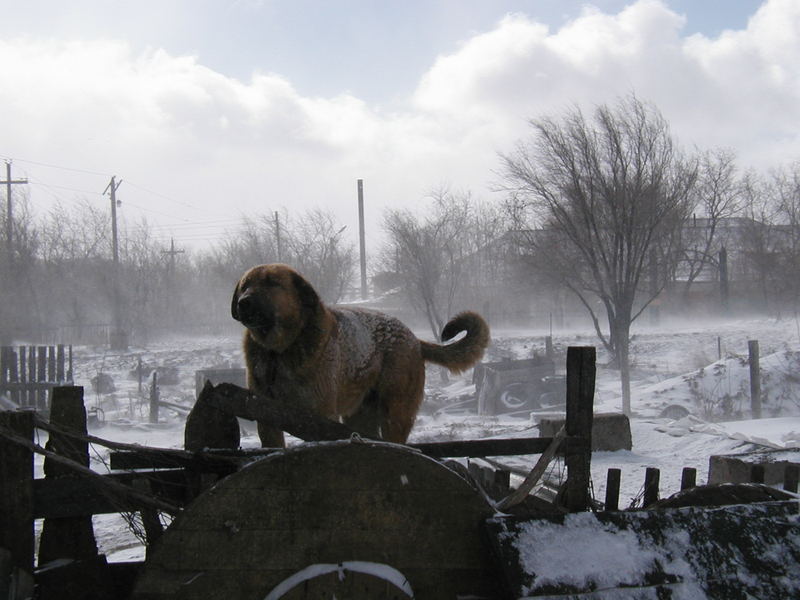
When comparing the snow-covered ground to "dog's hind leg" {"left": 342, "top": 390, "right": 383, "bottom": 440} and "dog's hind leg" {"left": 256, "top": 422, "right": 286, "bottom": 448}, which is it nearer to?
"dog's hind leg" {"left": 256, "top": 422, "right": 286, "bottom": 448}

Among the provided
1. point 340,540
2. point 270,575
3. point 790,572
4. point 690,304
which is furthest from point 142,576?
point 690,304

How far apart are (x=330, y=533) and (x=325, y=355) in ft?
5.55

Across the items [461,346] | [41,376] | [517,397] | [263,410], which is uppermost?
[461,346]

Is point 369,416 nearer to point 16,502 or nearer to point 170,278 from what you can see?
point 16,502

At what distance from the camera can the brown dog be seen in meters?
3.71

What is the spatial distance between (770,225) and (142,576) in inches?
1413

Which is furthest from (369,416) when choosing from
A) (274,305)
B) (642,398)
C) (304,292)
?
(642,398)

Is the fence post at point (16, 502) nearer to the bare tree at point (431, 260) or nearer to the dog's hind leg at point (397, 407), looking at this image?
the dog's hind leg at point (397, 407)

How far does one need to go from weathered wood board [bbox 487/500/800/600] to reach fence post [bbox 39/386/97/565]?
5.54ft

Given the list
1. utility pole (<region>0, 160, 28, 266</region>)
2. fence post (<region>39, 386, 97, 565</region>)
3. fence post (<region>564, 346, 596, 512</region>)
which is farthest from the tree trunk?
utility pole (<region>0, 160, 28, 266</region>)

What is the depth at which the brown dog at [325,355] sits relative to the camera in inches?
146

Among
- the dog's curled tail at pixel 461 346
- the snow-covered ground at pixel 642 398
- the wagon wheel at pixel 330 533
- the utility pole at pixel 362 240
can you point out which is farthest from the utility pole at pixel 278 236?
the wagon wheel at pixel 330 533

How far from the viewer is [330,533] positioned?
2242mm

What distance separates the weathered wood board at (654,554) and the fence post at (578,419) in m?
0.50
